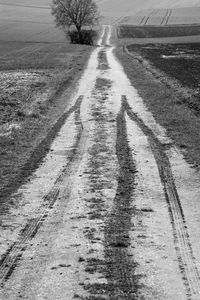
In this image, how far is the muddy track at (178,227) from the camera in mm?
6551

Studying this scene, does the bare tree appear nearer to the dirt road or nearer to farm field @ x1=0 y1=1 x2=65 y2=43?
farm field @ x1=0 y1=1 x2=65 y2=43

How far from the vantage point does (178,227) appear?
27.5 feet

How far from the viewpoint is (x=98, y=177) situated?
11.3 metres

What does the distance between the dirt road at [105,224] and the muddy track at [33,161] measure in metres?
0.18

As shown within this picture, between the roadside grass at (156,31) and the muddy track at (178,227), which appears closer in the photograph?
the muddy track at (178,227)

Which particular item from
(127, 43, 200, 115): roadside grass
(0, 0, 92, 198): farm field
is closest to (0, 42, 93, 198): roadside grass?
(0, 0, 92, 198): farm field

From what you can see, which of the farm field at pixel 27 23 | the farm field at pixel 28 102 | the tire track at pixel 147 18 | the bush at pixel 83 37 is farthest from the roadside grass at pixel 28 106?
the tire track at pixel 147 18

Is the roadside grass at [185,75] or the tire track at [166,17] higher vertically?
the tire track at [166,17]

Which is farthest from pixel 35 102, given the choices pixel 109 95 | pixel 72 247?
pixel 72 247

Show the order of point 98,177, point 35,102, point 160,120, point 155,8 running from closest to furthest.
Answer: point 98,177 < point 160,120 < point 35,102 < point 155,8

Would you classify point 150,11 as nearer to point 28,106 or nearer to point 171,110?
point 28,106

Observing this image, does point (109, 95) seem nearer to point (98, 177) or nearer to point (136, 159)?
point (136, 159)

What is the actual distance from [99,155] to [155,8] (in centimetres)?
14031

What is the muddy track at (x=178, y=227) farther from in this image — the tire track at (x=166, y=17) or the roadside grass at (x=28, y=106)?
the tire track at (x=166, y=17)
